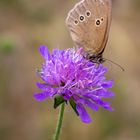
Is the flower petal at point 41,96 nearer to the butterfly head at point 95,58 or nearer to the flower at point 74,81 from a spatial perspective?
the flower at point 74,81

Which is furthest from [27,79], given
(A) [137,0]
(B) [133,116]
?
(A) [137,0]

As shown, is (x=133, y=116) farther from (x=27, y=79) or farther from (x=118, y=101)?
(x=27, y=79)

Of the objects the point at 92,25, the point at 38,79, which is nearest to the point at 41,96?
the point at 92,25

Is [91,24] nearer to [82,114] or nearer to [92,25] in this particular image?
[92,25]

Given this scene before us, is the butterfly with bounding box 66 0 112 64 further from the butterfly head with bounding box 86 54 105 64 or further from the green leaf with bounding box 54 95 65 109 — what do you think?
the green leaf with bounding box 54 95 65 109

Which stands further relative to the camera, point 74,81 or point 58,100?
point 74,81

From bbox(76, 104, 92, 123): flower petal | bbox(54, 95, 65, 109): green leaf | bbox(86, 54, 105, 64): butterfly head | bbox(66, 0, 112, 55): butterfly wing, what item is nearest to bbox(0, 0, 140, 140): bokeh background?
bbox(66, 0, 112, 55): butterfly wing
